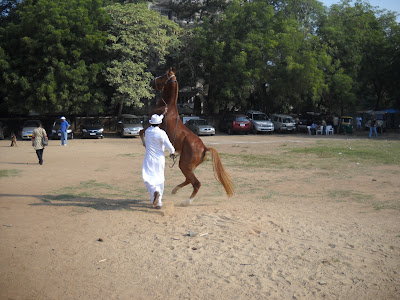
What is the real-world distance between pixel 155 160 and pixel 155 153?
152mm

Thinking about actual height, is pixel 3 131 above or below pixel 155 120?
below

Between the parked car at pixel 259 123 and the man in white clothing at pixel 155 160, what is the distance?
97.3 feet

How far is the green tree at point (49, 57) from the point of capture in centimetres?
3073

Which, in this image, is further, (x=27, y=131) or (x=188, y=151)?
(x=27, y=131)

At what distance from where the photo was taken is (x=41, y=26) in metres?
31.0

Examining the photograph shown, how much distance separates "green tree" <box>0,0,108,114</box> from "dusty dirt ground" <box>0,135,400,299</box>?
69.7 feet

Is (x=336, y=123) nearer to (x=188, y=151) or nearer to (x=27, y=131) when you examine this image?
(x=27, y=131)

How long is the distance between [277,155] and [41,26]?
21523 mm

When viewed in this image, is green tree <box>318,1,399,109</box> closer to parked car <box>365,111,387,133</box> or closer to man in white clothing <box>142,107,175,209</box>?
parked car <box>365,111,387,133</box>

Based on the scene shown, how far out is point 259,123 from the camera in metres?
37.8

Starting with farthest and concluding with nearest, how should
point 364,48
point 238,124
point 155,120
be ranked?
1. point 364,48
2. point 238,124
3. point 155,120

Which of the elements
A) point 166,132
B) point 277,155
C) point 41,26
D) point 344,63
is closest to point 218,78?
point 344,63

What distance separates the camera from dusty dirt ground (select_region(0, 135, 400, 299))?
4852mm

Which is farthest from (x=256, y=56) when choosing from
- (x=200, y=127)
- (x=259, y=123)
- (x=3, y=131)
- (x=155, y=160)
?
(x=155, y=160)
